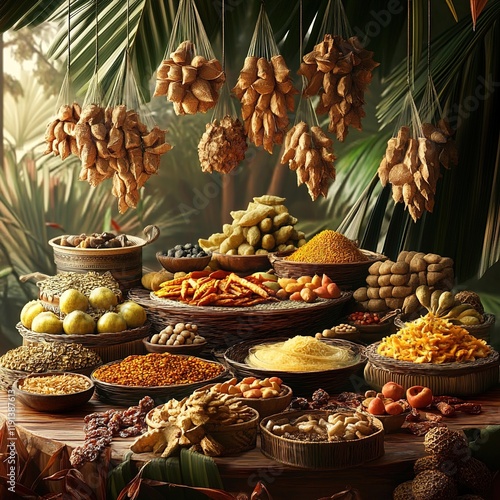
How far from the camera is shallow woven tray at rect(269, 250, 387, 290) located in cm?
516

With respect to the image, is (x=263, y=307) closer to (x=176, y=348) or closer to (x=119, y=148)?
(x=176, y=348)

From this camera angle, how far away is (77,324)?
4598mm

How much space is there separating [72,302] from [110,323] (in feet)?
0.75

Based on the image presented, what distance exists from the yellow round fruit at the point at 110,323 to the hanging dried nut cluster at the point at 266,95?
1186 millimetres

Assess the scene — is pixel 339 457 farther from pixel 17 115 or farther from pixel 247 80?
pixel 17 115

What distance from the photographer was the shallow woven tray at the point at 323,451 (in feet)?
11.1

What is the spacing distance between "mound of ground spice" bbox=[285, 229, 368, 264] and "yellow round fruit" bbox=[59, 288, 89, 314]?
3.99ft

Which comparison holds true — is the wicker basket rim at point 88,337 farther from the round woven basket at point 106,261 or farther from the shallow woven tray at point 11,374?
the round woven basket at point 106,261

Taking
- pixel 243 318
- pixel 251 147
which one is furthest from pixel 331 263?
pixel 251 147

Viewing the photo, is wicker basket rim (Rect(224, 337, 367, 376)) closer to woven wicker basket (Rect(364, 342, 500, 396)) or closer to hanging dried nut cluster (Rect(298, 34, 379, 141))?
woven wicker basket (Rect(364, 342, 500, 396))

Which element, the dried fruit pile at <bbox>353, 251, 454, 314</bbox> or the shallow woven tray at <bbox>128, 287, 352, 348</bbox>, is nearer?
the shallow woven tray at <bbox>128, 287, 352, 348</bbox>

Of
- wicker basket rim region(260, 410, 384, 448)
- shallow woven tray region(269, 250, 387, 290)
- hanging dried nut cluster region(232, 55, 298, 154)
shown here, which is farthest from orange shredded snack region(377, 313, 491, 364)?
hanging dried nut cluster region(232, 55, 298, 154)

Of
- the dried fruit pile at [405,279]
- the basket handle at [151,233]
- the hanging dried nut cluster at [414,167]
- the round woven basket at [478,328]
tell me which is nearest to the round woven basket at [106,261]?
the basket handle at [151,233]

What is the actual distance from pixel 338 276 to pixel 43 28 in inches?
Answer: 149
